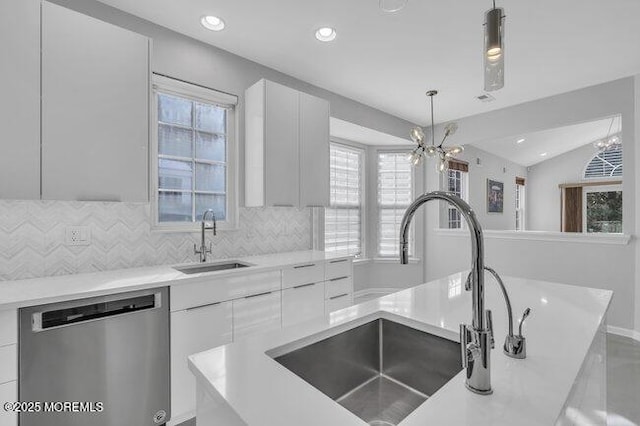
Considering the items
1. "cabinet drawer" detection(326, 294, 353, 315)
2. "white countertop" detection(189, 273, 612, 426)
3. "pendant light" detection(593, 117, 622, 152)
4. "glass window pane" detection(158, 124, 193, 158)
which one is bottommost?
"cabinet drawer" detection(326, 294, 353, 315)

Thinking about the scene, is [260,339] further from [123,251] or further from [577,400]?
[123,251]

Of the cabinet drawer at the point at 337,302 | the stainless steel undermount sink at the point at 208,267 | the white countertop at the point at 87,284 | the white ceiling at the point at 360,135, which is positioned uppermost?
the white ceiling at the point at 360,135

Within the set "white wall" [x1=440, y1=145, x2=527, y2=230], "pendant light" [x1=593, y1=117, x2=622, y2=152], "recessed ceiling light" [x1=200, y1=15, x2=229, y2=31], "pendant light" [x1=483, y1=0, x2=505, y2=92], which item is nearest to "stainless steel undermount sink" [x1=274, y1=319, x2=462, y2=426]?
"pendant light" [x1=483, y1=0, x2=505, y2=92]

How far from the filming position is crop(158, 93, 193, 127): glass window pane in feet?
8.52

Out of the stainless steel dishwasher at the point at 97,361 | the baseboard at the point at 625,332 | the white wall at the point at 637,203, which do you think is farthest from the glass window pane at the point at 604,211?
the stainless steel dishwasher at the point at 97,361

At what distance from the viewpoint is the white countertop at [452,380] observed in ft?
2.11

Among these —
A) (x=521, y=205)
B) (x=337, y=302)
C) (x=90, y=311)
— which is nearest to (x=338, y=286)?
(x=337, y=302)

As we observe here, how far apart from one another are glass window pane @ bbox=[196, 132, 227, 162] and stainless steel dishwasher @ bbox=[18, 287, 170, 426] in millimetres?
1407

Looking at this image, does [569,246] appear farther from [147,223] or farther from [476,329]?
[147,223]

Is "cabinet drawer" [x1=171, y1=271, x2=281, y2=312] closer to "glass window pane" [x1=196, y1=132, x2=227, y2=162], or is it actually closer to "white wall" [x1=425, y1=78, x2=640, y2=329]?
"glass window pane" [x1=196, y1=132, x2=227, y2=162]

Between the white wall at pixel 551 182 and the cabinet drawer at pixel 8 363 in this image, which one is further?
the white wall at pixel 551 182

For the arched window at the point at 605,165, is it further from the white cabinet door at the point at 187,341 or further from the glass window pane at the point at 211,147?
the white cabinet door at the point at 187,341

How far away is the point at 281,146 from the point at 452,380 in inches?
95.8

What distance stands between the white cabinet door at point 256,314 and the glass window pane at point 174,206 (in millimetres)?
985
